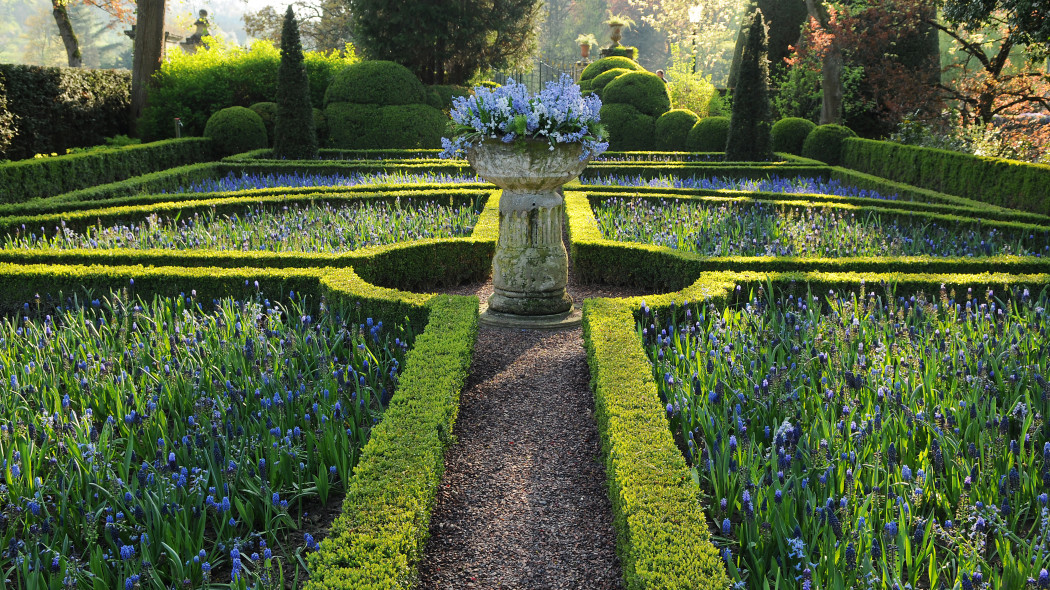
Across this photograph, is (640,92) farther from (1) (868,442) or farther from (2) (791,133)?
(1) (868,442)

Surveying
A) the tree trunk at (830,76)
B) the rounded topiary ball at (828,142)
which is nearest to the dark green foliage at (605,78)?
the tree trunk at (830,76)

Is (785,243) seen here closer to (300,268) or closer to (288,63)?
(300,268)

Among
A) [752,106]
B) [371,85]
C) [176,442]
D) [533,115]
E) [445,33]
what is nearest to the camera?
[176,442]

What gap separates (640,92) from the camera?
20578 mm

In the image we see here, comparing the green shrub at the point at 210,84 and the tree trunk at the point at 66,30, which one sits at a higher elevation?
the tree trunk at the point at 66,30

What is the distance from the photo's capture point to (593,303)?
590 centimetres

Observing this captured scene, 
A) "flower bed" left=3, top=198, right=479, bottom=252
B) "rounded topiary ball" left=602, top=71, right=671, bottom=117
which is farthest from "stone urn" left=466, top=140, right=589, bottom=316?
"rounded topiary ball" left=602, top=71, right=671, bottom=117

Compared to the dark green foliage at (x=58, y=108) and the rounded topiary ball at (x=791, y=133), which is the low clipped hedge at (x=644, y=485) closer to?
the dark green foliage at (x=58, y=108)

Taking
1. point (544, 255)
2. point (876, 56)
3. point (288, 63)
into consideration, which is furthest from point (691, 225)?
point (876, 56)

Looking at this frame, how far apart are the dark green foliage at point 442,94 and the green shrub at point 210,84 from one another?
→ 2.80m

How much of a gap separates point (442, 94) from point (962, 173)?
14.6m

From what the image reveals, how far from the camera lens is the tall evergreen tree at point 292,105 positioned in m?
16.0

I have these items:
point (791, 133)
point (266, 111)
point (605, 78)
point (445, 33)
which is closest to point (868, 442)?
point (791, 133)

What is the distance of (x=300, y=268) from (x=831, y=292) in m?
4.85
